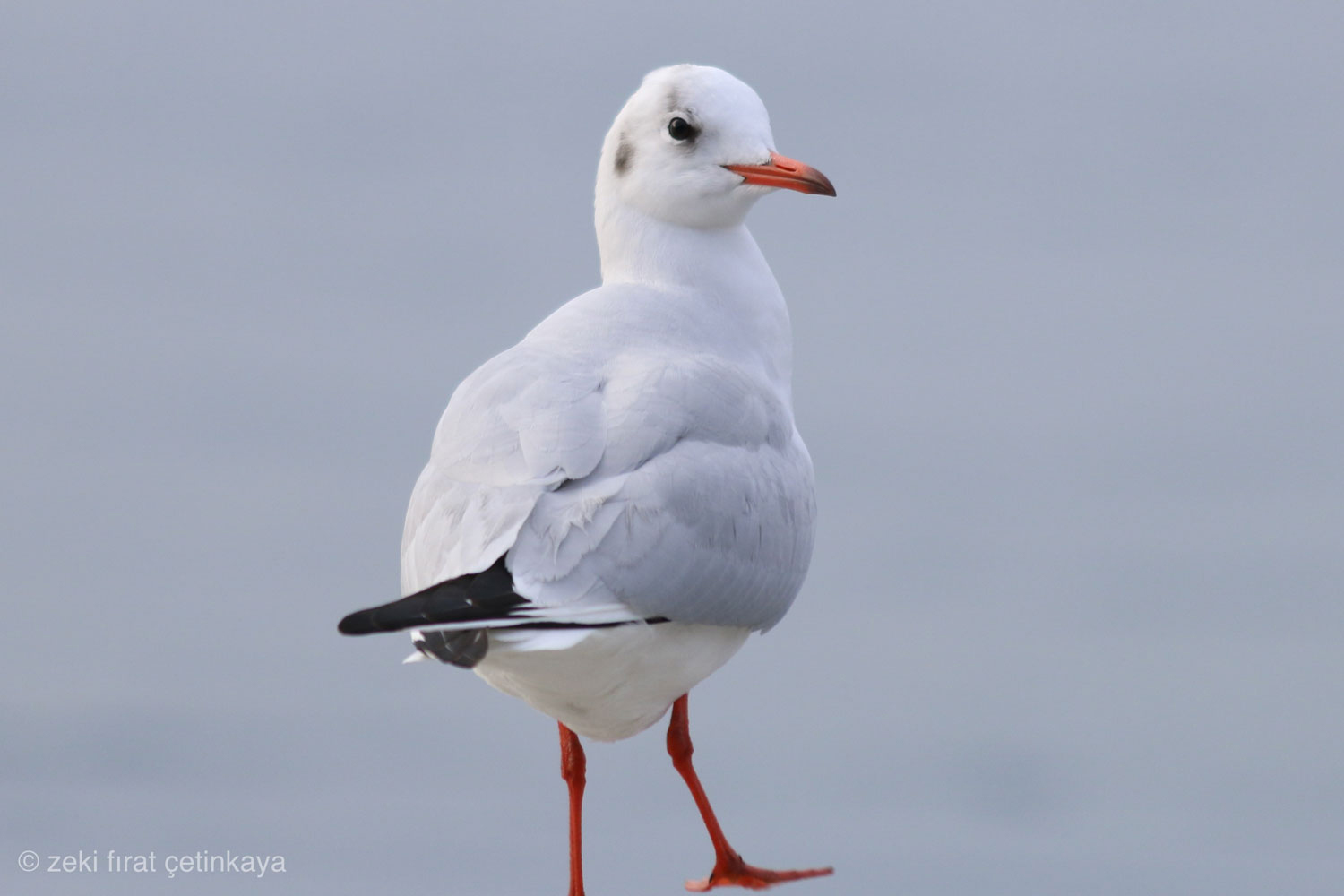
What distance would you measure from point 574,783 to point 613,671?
47.1 inches

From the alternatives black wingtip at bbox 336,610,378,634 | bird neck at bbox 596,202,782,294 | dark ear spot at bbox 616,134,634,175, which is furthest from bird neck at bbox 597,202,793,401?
black wingtip at bbox 336,610,378,634

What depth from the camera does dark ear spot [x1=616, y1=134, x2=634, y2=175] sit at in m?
5.61

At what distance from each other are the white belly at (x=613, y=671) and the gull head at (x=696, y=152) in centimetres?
140

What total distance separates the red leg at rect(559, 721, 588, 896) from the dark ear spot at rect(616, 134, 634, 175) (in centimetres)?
181

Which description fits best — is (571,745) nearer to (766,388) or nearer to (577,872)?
(577,872)

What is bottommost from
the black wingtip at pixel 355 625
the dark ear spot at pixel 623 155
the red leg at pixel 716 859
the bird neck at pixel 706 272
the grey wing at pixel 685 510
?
the red leg at pixel 716 859

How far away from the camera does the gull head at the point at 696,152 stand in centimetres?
546

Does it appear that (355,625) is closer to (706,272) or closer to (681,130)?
(706,272)

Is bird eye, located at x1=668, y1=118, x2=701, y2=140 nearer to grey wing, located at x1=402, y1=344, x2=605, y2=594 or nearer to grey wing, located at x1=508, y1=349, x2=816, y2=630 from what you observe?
grey wing, located at x1=508, y1=349, x2=816, y2=630

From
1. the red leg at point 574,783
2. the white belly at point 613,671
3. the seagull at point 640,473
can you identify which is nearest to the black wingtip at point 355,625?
the seagull at point 640,473

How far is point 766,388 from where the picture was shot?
5328 millimetres

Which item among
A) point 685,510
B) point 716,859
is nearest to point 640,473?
point 685,510

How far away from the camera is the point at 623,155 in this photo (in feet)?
18.5

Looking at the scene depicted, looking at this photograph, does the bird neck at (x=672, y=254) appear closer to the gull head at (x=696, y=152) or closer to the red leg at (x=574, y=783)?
the gull head at (x=696, y=152)
